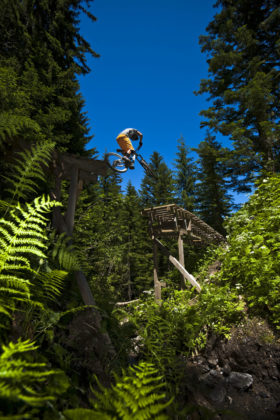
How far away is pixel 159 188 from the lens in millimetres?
20734

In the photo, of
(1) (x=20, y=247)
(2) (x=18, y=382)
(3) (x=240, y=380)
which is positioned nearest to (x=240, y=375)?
(3) (x=240, y=380)

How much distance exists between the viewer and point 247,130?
10.8m

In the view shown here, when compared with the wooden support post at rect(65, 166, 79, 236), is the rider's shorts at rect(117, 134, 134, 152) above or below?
above

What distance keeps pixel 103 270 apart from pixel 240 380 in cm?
733

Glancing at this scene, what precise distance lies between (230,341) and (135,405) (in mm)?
4508

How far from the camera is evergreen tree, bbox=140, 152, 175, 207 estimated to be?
2020 cm

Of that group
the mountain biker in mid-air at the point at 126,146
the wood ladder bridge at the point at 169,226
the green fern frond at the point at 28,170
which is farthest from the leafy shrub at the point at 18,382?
the wood ladder bridge at the point at 169,226

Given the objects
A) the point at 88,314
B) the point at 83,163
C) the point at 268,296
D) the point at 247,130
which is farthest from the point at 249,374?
the point at 247,130

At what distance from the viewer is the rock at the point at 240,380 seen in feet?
11.4

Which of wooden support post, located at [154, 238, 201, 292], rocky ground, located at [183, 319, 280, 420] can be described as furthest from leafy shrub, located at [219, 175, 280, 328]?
wooden support post, located at [154, 238, 201, 292]

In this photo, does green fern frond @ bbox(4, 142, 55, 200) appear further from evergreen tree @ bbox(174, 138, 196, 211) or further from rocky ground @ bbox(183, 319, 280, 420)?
evergreen tree @ bbox(174, 138, 196, 211)

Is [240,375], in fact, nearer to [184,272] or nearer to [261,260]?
[261,260]

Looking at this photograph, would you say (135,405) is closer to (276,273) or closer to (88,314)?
(88,314)

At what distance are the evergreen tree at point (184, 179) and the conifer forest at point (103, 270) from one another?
23.7 ft
